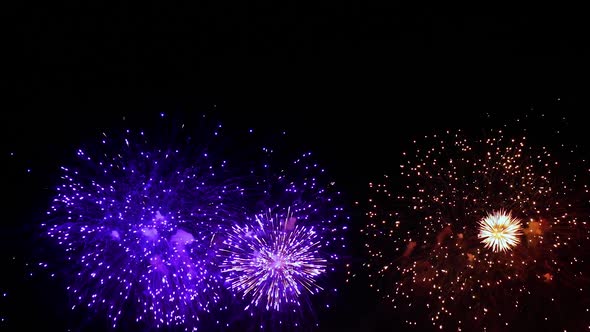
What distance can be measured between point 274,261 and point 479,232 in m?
3.34

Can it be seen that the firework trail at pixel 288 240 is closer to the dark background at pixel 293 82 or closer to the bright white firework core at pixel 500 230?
the dark background at pixel 293 82

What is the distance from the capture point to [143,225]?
20.8 feet

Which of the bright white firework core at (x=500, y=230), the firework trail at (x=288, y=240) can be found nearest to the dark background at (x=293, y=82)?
the firework trail at (x=288, y=240)

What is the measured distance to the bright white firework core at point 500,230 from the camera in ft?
20.6

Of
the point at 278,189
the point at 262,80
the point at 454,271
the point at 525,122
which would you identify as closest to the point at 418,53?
the point at 525,122

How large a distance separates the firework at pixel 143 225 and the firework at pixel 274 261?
411 millimetres

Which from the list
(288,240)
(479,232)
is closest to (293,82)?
(288,240)

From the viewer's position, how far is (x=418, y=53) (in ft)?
21.5

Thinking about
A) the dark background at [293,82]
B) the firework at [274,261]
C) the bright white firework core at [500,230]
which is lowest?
the firework at [274,261]

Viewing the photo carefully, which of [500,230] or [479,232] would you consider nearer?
[500,230]

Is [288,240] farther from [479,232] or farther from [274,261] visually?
[479,232]

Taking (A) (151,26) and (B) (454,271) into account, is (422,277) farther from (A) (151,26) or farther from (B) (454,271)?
(A) (151,26)

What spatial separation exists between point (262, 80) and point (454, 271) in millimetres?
4398

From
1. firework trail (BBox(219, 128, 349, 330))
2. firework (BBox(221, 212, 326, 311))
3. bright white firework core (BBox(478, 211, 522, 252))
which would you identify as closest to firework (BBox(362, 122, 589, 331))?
bright white firework core (BBox(478, 211, 522, 252))
